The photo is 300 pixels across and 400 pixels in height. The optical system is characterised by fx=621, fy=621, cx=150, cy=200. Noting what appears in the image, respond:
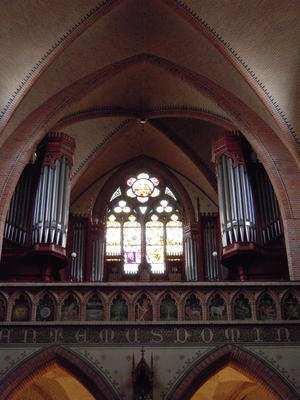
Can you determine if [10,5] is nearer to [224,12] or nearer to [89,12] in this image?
[89,12]

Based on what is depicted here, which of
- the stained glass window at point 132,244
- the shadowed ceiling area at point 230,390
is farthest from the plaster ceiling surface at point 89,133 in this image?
the shadowed ceiling area at point 230,390

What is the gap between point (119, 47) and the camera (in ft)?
52.6

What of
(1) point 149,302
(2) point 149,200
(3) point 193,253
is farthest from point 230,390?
(2) point 149,200

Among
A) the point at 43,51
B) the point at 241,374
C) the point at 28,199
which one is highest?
the point at 43,51

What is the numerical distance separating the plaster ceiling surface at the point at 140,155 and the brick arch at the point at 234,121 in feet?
9.59

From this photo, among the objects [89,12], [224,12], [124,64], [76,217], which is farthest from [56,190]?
[224,12]

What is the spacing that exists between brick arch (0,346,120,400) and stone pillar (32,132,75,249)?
12.3ft

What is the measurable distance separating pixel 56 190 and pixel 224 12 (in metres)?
6.39

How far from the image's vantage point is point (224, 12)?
14266mm

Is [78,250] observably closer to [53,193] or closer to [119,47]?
[53,193]

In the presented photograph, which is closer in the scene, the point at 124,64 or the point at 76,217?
the point at 124,64

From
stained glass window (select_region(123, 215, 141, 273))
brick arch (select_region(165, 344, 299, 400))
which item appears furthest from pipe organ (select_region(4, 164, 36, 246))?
brick arch (select_region(165, 344, 299, 400))

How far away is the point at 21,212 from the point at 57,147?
6.89ft

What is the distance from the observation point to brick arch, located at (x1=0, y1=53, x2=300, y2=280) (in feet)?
47.5
